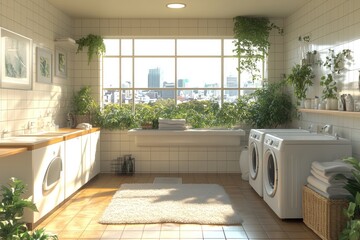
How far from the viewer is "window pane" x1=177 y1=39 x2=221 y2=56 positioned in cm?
694

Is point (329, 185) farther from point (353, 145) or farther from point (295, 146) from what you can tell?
point (353, 145)

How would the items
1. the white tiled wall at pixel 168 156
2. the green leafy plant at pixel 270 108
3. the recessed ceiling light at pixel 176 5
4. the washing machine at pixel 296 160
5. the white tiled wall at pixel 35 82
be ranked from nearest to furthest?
the washing machine at pixel 296 160 → the white tiled wall at pixel 35 82 → the recessed ceiling light at pixel 176 5 → the green leafy plant at pixel 270 108 → the white tiled wall at pixel 168 156

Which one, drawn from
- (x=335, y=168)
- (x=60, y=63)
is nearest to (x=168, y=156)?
(x=60, y=63)

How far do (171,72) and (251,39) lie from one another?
4.57 feet

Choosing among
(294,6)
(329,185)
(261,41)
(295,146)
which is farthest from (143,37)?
(329,185)

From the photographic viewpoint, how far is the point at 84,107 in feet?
21.3

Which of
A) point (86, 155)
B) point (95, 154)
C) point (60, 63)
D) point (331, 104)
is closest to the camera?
point (331, 104)

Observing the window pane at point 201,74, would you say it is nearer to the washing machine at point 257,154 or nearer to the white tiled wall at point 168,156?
the white tiled wall at point 168,156

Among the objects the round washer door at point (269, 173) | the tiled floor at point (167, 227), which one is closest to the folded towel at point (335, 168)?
the tiled floor at point (167, 227)

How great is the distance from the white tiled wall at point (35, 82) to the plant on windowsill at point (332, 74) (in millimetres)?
3337

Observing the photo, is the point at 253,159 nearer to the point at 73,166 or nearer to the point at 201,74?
the point at 201,74

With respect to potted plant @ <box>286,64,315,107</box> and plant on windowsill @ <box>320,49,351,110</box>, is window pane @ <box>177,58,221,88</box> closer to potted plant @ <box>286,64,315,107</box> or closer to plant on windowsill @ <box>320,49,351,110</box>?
potted plant @ <box>286,64,315,107</box>

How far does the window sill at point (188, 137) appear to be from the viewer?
6.21 metres

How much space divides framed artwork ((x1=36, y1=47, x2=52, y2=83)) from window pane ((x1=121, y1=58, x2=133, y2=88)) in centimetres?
151
